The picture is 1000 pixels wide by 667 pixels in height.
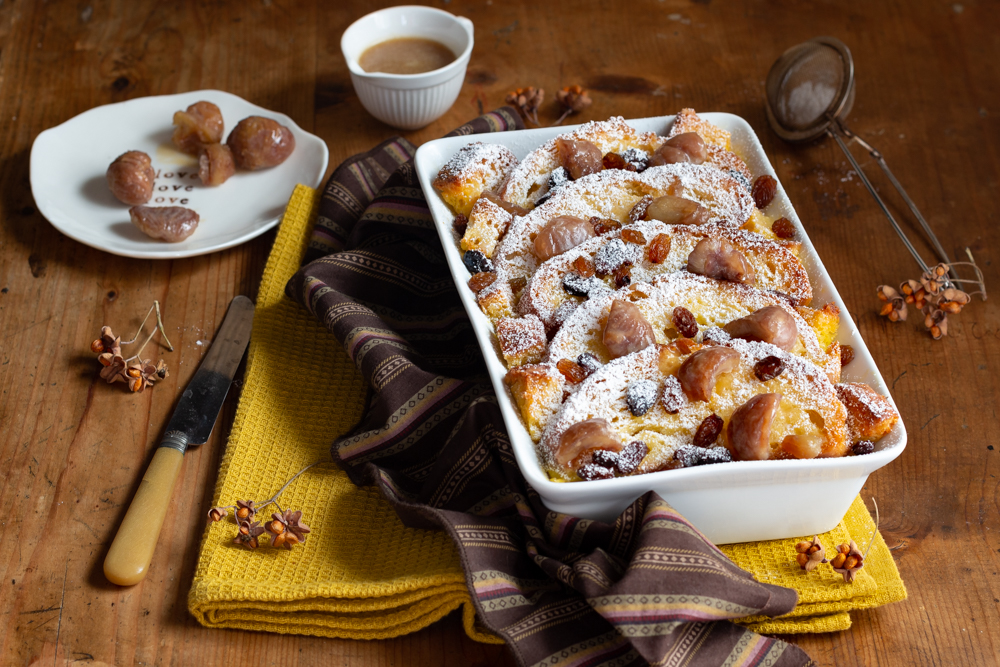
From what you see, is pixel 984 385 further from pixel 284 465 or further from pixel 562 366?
pixel 284 465

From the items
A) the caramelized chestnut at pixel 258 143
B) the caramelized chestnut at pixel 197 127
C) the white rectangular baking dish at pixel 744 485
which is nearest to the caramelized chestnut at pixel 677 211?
the white rectangular baking dish at pixel 744 485

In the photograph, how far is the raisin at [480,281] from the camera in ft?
7.11

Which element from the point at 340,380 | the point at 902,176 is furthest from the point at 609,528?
the point at 902,176

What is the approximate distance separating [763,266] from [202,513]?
1.43 m

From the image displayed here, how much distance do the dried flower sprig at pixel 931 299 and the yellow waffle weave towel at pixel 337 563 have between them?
74cm

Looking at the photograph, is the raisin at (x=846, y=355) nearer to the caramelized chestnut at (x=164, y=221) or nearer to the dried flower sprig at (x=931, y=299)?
the dried flower sprig at (x=931, y=299)

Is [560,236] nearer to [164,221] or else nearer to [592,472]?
[592,472]

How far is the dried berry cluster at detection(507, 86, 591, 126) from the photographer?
3.20 metres

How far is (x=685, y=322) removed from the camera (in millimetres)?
1978

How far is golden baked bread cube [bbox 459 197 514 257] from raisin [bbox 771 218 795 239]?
0.66 metres

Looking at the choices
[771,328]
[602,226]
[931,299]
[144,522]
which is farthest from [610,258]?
[144,522]

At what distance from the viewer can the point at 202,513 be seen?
215 centimetres

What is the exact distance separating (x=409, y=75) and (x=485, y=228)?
1.04 m

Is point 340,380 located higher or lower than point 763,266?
lower
